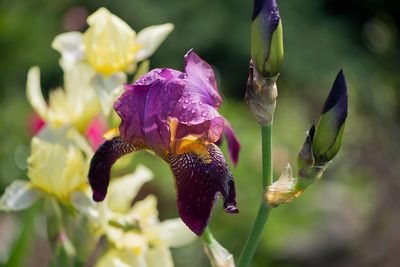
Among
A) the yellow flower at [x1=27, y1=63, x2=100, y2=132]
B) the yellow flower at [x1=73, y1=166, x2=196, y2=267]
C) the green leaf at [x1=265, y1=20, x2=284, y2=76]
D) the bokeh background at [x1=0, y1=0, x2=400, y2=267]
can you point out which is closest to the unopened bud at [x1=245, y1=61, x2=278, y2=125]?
the green leaf at [x1=265, y1=20, x2=284, y2=76]

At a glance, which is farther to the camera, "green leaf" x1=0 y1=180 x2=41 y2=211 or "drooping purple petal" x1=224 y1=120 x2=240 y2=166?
"green leaf" x1=0 y1=180 x2=41 y2=211

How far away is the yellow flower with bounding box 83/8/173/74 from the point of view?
146cm

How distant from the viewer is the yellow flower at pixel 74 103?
4.96ft

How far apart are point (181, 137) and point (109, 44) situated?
1.41 feet

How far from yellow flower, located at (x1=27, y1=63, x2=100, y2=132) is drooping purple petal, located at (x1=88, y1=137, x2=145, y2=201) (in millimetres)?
391

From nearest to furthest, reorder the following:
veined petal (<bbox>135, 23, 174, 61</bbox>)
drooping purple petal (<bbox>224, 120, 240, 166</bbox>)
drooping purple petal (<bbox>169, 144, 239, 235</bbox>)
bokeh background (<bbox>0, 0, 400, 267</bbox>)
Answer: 1. drooping purple petal (<bbox>169, 144, 239, 235</bbox>)
2. drooping purple petal (<bbox>224, 120, 240, 166</bbox>)
3. veined petal (<bbox>135, 23, 174, 61</bbox>)
4. bokeh background (<bbox>0, 0, 400, 267</bbox>)

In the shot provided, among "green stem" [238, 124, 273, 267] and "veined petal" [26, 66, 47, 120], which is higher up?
"green stem" [238, 124, 273, 267]

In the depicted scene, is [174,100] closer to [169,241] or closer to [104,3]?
[169,241]

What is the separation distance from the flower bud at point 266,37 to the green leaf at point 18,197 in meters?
0.54

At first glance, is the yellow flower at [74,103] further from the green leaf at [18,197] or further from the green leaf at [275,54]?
the green leaf at [275,54]

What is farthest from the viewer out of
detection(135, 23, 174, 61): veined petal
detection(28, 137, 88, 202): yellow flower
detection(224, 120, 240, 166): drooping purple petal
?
detection(135, 23, 174, 61): veined petal

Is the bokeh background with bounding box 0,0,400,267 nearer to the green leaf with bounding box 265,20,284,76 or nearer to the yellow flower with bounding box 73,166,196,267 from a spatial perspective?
the yellow flower with bounding box 73,166,196,267

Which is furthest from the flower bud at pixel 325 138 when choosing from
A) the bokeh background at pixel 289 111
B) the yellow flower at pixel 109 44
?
the bokeh background at pixel 289 111

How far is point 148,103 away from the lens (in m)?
1.09
